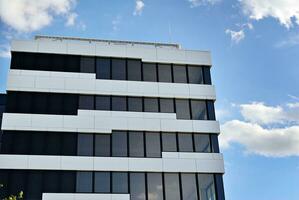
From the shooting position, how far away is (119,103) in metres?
32.9

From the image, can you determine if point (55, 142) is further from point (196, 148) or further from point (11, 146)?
point (196, 148)

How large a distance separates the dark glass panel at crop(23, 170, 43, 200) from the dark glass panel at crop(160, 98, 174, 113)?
10.8 meters

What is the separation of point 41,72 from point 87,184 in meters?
9.75

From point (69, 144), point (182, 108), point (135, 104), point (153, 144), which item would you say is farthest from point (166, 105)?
point (69, 144)

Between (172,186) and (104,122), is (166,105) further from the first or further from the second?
(172,186)

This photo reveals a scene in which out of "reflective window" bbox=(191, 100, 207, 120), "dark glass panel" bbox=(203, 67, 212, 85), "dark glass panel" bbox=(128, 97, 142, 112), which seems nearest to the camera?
"dark glass panel" bbox=(128, 97, 142, 112)

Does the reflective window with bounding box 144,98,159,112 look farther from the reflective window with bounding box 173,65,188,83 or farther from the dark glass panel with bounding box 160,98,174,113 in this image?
the reflective window with bounding box 173,65,188,83

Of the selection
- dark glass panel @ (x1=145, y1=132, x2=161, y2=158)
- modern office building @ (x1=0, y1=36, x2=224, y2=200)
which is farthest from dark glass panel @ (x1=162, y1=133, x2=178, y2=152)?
dark glass panel @ (x1=145, y1=132, x2=161, y2=158)

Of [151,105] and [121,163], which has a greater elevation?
[151,105]

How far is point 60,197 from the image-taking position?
28797 millimetres

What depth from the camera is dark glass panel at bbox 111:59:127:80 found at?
33778 mm

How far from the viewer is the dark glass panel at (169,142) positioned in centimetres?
3198

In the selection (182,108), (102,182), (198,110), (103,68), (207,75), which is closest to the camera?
(102,182)

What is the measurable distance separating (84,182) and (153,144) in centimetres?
606
